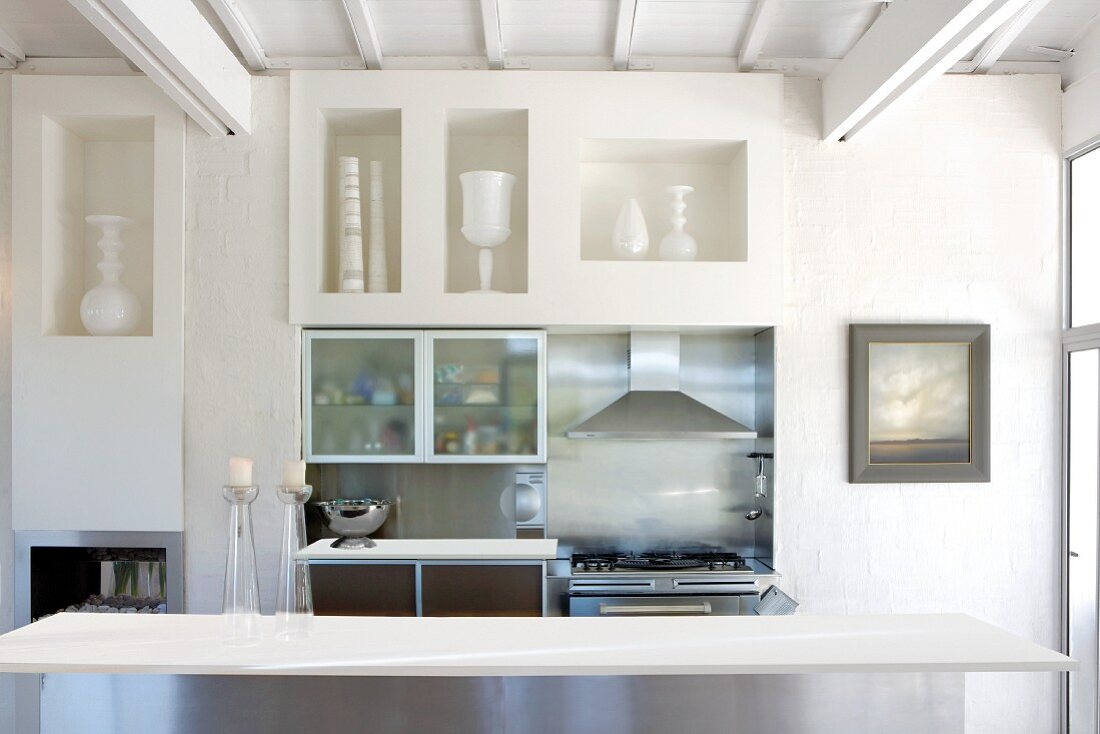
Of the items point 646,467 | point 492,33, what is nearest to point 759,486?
point 646,467

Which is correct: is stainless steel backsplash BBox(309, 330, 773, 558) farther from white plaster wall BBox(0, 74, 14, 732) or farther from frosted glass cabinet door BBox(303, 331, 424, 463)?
white plaster wall BBox(0, 74, 14, 732)

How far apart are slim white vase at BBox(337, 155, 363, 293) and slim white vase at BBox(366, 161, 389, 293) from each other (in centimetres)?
6

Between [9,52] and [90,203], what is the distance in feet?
2.36

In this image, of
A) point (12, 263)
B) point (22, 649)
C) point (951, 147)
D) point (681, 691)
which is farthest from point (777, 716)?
point (12, 263)

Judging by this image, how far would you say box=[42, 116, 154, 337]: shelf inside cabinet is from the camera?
12.9 ft

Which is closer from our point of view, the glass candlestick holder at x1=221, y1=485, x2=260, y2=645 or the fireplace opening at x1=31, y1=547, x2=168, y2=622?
the glass candlestick holder at x1=221, y1=485, x2=260, y2=645

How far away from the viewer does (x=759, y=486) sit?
4168mm

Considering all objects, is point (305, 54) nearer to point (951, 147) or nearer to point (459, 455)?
point (459, 455)

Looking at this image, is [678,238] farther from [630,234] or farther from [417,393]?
[417,393]

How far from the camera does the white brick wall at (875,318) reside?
155 inches

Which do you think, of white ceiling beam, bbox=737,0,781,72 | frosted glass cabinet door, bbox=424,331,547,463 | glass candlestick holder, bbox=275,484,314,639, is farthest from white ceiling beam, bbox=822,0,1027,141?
glass candlestick holder, bbox=275,484,314,639

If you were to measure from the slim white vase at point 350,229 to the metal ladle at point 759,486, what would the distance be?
6.70ft

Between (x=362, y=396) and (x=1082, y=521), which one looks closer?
(x=1082, y=521)

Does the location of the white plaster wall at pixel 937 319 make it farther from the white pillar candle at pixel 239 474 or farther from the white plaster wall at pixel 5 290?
the white plaster wall at pixel 5 290
